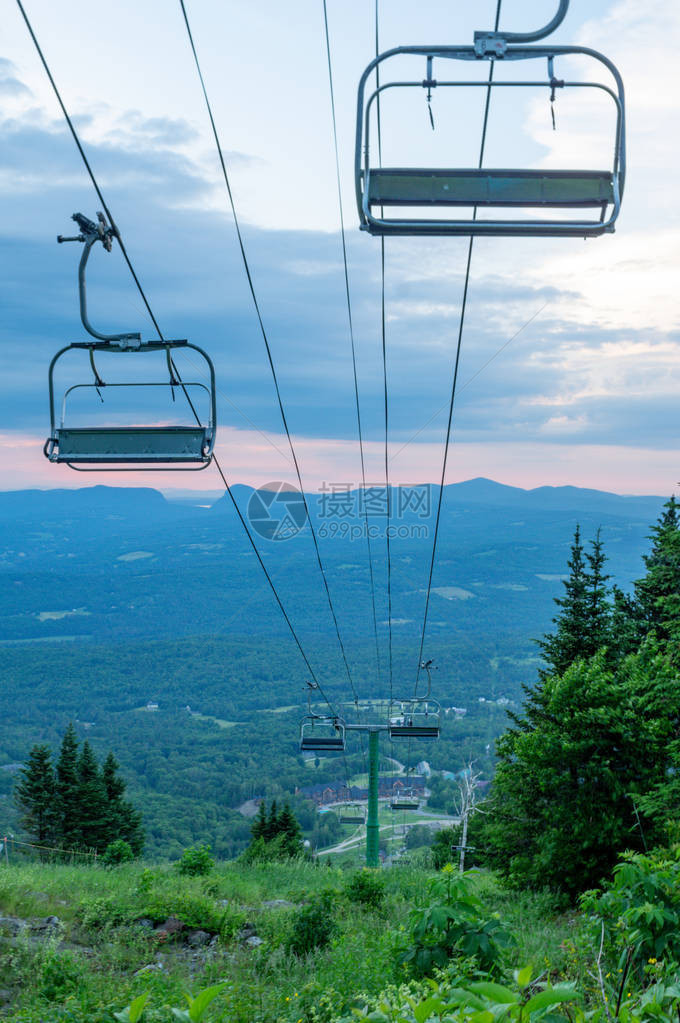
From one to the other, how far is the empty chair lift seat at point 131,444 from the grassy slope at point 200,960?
329cm

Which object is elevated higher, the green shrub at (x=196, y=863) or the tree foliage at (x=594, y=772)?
the tree foliage at (x=594, y=772)

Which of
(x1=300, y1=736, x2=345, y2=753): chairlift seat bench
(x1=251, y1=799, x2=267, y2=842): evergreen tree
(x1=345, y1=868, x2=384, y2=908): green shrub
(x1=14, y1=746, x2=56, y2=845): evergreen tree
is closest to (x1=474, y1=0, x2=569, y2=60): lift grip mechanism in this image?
(x1=345, y1=868, x2=384, y2=908): green shrub

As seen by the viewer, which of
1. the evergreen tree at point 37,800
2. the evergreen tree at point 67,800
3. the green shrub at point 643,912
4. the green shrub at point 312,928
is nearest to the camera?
the green shrub at point 643,912

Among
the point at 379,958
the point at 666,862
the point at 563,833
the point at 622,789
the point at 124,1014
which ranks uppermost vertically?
the point at 124,1014

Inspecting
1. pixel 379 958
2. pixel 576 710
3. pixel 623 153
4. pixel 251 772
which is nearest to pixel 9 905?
pixel 379 958

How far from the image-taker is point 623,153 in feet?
10.1

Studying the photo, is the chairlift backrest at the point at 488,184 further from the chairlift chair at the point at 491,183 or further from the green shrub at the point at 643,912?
the green shrub at the point at 643,912

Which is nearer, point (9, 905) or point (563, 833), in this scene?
point (9, 905)

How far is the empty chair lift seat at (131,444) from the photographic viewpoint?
487cm

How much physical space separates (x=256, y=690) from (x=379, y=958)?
179m

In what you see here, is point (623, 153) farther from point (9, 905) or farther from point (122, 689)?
point (122, 689)

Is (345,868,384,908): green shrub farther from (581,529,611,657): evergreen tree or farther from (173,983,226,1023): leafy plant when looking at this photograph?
(581,529,611,657): evergreen tree

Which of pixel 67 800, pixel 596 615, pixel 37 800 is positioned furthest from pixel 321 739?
pixel 37 800

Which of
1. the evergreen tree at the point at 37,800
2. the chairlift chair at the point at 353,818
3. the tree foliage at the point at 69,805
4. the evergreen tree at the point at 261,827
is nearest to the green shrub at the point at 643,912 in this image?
the chairlift chair at the point at 353,818
